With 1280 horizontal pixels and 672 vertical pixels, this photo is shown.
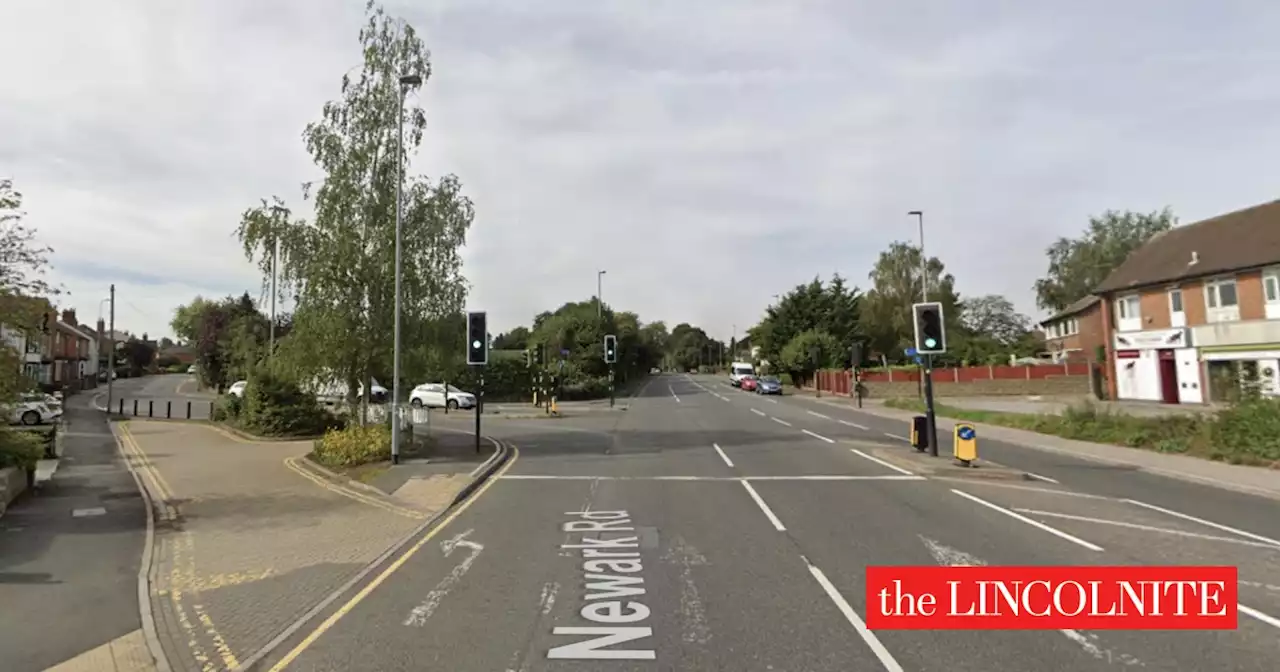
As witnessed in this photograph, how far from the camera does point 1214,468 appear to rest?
51.3ft

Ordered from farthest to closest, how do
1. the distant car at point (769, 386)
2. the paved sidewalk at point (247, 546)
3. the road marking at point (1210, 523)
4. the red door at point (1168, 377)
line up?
1. the distant car at point (769, 386)
2. the red door at point (1168, 377)
3. the road marking at point (1210, 523)
4. the paved sidewalk at point (247, 546)

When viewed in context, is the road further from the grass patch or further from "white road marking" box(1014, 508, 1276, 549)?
the grass patch

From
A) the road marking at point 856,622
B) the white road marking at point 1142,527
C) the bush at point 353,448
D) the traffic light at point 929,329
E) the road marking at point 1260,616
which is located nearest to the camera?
the road marking at point 856,622

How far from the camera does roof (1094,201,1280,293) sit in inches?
1313

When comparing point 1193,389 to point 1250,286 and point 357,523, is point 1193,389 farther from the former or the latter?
point 357,523

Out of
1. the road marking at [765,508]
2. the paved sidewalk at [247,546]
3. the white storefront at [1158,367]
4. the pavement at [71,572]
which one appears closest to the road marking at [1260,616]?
the road marking at [765,508]

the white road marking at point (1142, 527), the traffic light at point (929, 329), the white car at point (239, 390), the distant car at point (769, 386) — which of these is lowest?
the white road marking at point (1142, 527)

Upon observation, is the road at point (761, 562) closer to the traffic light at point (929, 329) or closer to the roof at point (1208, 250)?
the traffic light at point (929, 329)

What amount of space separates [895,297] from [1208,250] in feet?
125

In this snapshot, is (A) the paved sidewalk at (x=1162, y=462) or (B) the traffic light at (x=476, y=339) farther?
(B) the traffic light at (x=476, y=339)

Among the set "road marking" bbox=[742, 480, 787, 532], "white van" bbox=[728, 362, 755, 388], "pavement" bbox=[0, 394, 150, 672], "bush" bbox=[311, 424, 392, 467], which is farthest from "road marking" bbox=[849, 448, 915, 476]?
"white van" bbox=[728, 362, 755, 388]

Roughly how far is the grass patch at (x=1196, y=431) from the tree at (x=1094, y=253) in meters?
50.6

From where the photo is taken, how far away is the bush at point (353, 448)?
1719 centimetres

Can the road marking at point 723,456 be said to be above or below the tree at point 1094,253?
below
